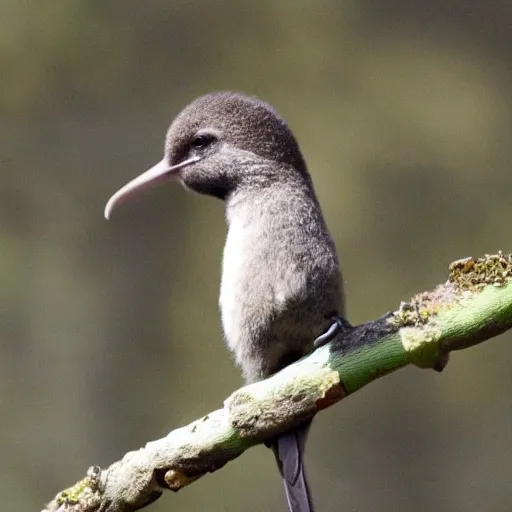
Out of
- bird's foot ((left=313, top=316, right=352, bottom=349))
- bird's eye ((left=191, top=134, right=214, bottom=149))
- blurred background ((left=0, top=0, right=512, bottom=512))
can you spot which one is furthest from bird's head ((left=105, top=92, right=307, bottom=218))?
blurred background ((left=0, top=0, right=512, bottom=512))

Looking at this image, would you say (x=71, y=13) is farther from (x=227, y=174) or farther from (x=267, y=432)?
(x=267, y=432)

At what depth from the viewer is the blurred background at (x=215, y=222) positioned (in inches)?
72.2

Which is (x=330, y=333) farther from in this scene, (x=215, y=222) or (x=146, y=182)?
(x=215, y=222)

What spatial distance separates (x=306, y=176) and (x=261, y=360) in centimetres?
19

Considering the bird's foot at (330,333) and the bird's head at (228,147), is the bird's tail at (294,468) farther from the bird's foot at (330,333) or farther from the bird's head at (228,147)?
the bird's head at (228,147)

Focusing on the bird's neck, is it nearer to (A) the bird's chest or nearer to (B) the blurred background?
(A) the bird's chest

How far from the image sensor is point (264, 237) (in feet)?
2.54

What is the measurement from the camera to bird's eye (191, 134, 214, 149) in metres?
0.84

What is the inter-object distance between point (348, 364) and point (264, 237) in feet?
0.48

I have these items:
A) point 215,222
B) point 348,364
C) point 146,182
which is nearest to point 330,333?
point 348,364

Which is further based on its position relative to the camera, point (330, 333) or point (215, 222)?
point (215, 222)

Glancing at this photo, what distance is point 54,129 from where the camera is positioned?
1.91 m

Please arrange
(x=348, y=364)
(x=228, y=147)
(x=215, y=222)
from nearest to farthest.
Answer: (x=348, y=364) → (x=228, y=147) → (x=215, y=222)

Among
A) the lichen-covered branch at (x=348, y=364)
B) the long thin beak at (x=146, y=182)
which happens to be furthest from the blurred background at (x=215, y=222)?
the lichen-covered branch at (x=348, y=364)
